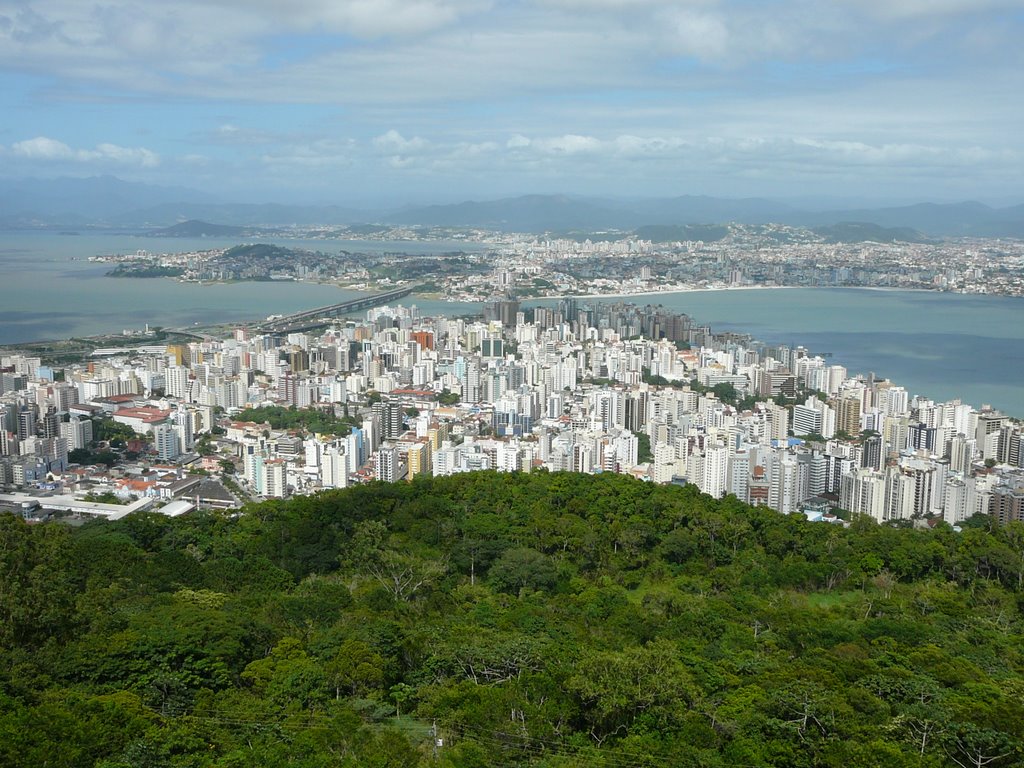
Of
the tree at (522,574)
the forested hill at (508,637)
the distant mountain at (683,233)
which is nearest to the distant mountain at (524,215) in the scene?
the distant mountain at (683,233)

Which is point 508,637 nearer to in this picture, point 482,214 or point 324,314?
point 324,314

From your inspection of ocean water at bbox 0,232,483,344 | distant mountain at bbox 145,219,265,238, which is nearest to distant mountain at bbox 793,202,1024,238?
distant mountain at bbox 145,219,265,238

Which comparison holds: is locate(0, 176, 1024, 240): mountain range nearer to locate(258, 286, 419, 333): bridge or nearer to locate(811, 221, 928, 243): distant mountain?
locate(811, 221, 928, 243): distant mountain

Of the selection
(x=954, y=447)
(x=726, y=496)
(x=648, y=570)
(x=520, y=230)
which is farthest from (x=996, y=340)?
(x=520, y=230)

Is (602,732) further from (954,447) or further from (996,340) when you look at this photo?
(996,340)

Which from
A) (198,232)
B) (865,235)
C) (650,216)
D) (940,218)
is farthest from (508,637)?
(650,216)

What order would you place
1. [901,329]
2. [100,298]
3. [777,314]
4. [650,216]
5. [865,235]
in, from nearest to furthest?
[901,329], [100,298], [777,314], [865,235], [650,216]
